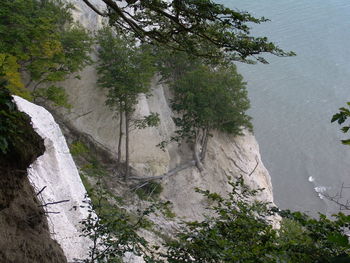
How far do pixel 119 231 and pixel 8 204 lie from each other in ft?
3.93

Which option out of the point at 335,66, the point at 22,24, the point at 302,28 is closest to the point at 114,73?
the point at 22,24

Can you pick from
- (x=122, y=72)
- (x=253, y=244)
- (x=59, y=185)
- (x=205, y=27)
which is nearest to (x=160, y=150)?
(x=122, y=72)

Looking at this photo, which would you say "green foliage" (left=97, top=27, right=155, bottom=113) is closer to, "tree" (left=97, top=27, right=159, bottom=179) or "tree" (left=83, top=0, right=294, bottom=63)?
"tree" (left=97, top=27, right=159, bottom=179)

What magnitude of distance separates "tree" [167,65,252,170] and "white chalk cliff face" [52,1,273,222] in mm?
646

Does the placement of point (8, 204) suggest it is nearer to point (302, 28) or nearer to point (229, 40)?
point (229, 40)

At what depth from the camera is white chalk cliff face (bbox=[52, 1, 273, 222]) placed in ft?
53.5

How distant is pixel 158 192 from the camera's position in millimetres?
17750

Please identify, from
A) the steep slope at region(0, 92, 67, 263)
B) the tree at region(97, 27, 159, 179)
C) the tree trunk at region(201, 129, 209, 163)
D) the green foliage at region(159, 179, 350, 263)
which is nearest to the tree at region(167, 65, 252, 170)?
the tree trunk at region(201, 129, 209, 163)

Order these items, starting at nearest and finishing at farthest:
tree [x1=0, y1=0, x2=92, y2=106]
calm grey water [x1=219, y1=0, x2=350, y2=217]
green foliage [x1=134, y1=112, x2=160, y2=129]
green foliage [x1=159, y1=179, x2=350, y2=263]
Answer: green foliage [x1=159, y1=179, x2=350, y2=263], tree [x1=0, y1=0, x2=92, y2=106], green foliage [x1=134, y1=112, x2=160, y2=129], calm grey water [x1=219, y1=0, x2=350, y2=217]

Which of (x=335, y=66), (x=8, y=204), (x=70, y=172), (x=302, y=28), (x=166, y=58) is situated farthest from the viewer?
(x=302, y=28)

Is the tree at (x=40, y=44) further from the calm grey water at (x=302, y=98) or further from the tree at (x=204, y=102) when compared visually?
the calm grey water at (x=302, y=98)

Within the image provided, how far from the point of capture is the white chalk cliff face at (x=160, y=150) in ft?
53.5

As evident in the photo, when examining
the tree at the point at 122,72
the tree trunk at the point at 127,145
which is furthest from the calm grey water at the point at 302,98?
the tree at the point at 122,72

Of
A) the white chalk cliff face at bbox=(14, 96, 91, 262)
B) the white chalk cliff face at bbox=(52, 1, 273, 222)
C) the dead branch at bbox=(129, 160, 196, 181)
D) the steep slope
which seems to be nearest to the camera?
the steep slope
